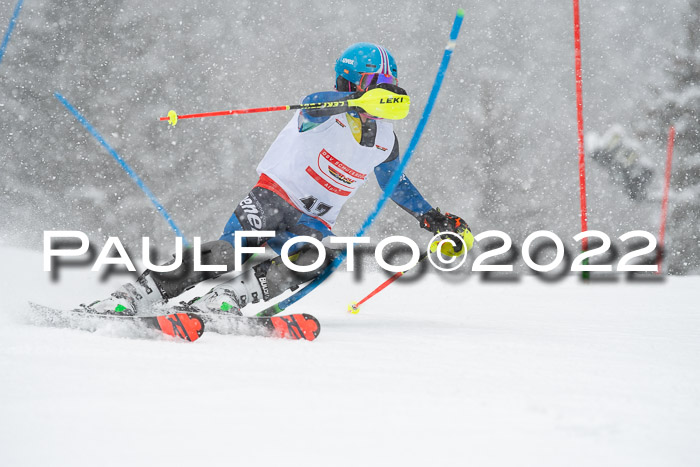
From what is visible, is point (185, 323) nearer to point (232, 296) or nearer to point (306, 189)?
→ point (232, 296)

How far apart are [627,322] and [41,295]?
3410mm

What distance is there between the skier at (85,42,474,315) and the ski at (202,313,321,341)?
290 mm

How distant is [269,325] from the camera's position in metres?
2.69

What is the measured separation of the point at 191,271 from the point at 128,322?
21.7 inches

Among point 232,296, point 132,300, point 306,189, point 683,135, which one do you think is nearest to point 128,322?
point 132,300

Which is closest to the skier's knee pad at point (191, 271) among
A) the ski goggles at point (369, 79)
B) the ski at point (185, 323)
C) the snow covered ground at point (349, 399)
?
the ski at point (185, 323)

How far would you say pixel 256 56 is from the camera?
25469mm

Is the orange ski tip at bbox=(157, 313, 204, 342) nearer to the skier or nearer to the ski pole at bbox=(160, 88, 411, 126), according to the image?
the skier

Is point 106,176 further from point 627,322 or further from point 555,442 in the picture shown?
point 555,442

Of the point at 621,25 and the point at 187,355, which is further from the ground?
the point at 621,25

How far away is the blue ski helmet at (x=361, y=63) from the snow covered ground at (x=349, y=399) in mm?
1373

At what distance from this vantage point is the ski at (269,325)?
2.65 metres

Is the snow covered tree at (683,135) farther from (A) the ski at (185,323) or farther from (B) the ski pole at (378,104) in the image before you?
(A) the ski at (185,323)

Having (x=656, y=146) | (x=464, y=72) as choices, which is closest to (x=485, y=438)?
(x=656, y=146)
